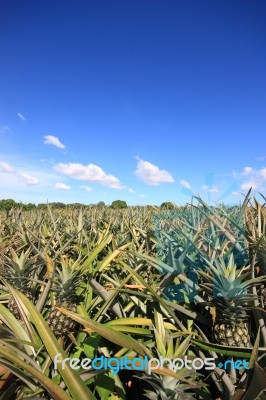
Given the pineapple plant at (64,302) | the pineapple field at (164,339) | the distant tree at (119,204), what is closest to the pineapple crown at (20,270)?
the pineapple field at (164,339)

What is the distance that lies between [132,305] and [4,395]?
21.3 inches

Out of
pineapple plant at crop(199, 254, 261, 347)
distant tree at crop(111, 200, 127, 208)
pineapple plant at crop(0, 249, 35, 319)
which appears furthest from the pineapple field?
distant tree at crop(111, 200, 127, 208)

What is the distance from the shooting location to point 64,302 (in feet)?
3.71

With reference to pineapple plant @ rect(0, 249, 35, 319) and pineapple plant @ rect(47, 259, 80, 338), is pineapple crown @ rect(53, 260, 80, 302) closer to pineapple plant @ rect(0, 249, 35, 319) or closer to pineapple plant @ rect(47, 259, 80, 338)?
pineapple plant @ rect(47, 259, 80, 338)

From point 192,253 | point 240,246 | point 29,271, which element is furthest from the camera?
point 29,271

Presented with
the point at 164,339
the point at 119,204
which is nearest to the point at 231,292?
the point at 164,339

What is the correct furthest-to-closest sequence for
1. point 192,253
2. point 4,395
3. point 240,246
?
point 192,253 → point 240,246 → point 4,395

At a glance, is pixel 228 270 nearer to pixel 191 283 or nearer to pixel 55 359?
pixel 191 283

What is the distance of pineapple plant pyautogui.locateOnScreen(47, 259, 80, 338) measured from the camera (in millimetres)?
1079

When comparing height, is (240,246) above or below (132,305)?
above

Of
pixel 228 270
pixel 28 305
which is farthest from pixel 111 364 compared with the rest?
pixel 228 270

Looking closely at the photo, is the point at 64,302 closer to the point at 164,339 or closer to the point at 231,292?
the point at 164,339

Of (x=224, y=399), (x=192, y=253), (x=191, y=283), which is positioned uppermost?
(x=192, y=253)

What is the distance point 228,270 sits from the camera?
85 cm
